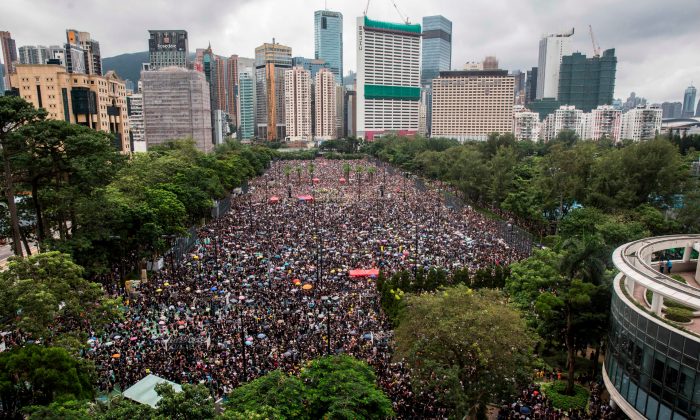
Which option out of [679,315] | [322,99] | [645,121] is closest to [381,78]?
[322,99]

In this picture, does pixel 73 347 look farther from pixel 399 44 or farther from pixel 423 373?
pixel 399 44

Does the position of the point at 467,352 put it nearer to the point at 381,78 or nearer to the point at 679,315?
the point at 679,315

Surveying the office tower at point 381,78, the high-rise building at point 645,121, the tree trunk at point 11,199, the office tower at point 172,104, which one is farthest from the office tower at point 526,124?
the tree trunk at point 11,199

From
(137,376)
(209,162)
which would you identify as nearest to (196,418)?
(137,376)

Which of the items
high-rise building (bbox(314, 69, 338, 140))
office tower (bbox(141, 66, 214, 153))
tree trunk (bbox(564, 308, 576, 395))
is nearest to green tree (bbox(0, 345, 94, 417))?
tree trunk (bbox(564, 308, 576, 395))

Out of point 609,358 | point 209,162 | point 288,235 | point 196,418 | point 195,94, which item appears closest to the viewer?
point 196,418

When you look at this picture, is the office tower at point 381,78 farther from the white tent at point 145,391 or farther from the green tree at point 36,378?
the green tree at point 36,378
